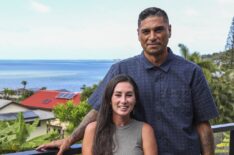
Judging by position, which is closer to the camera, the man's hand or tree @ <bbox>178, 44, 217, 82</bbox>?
the man's hand

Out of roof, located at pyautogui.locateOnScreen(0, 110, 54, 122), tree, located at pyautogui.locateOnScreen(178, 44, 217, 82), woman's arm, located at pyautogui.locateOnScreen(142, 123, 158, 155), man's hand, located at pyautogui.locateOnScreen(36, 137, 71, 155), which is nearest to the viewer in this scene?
woman's arm, located at pyautogui.locateOnScreen(142, 123, 158, 155)

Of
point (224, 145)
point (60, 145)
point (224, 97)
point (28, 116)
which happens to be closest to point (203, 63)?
point (224, 97)

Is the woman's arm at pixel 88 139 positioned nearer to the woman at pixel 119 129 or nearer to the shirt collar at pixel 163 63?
the woman at pixel 119 129

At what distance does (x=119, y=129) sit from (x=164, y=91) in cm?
31

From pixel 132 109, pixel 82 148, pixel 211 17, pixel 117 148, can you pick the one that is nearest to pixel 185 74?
pixel 132 109

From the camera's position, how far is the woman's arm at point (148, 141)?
6.38ft

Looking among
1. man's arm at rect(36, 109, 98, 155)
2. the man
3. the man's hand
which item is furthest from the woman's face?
the man's hand

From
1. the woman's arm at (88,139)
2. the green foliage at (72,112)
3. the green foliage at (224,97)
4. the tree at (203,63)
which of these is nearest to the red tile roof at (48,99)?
the green foliage at (72,112)

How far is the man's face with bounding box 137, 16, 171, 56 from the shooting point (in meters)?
2.00

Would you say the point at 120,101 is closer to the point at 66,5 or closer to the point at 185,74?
the point at 185,74

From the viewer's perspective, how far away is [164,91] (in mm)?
2031

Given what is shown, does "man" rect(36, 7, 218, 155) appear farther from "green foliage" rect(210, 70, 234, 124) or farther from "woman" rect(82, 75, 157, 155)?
"green foliage" rect(210, 70, 234, 124)

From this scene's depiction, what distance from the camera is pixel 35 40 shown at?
10131cm

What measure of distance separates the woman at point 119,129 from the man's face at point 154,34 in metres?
0.21
